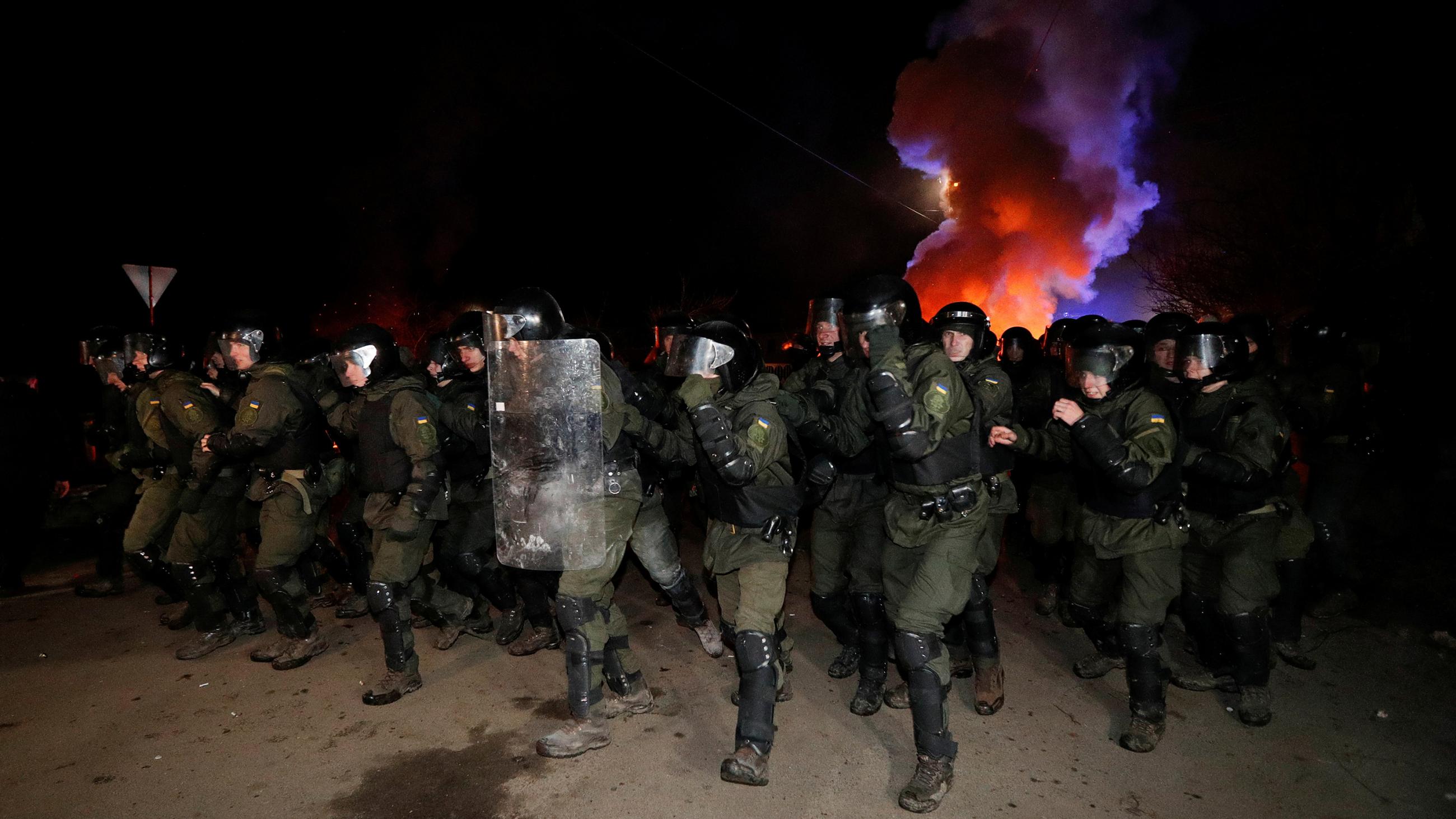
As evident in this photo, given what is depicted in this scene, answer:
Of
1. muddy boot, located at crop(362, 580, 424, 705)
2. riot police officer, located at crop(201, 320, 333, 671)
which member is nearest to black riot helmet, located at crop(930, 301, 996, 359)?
muddy boot, located at crop(362, 580, 424, 705)

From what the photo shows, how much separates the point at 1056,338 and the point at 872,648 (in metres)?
4.93

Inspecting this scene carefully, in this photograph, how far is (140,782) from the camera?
3889mm

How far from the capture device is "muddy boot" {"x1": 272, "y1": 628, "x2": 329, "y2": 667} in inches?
207

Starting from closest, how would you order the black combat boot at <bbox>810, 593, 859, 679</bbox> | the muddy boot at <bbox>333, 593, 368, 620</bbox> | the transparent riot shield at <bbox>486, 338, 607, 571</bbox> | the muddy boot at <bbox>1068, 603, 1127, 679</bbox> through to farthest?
1. the transparent riot shield at <bbox>486, 338, 607, 571</bbox>
2. the muddy boot at <bbox>1068, 603, 1127, 679</bbox>
3. the black combat boot at <bbox>810, 593, 859, 679</bbox>
4. the muddy boot at <bbox>333, 593, 368, 620</bbox>

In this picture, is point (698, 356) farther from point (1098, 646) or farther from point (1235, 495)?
point (1098, 646)

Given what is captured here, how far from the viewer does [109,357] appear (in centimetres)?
673

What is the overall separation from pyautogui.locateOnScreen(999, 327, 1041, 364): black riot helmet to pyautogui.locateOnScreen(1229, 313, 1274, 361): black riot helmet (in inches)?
92.4

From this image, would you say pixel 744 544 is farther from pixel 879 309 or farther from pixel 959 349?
pixel 959 349

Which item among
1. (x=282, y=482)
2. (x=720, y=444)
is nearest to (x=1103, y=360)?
(x=720, y=444)

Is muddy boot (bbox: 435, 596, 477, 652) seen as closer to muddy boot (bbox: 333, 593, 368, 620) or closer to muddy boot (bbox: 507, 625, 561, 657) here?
muddy boot (bbox: 507, 625, 561, 657)

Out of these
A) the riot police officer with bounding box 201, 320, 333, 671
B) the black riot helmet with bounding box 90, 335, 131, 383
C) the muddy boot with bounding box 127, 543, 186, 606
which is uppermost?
the black riot helmet with bounding box 90, 335, 131, 383

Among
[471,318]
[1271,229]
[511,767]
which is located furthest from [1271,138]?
[511,767]

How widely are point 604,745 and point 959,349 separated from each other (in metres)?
3.12

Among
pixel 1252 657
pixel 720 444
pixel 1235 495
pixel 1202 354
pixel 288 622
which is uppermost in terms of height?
pixel 1202 354
